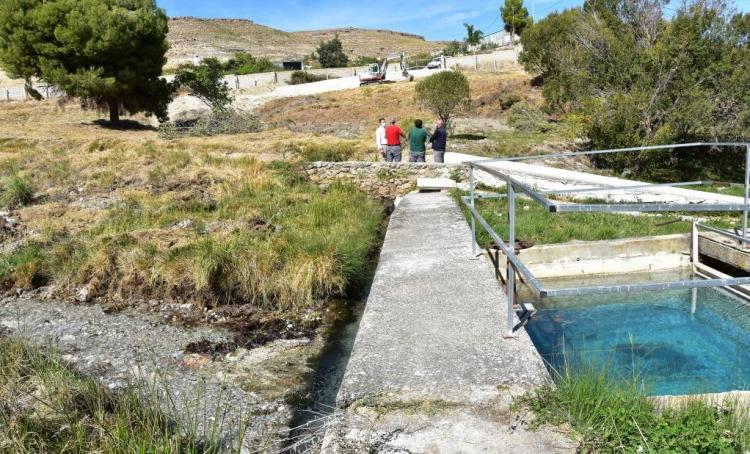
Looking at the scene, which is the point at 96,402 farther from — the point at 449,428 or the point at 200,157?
the point at 200,157

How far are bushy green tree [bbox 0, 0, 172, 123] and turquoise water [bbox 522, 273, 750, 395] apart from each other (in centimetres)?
2543

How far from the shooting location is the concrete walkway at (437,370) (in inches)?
122

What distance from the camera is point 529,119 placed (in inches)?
1067

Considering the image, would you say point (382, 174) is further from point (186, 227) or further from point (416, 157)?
point (186, 227)

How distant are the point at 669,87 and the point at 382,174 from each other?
9.76 meters

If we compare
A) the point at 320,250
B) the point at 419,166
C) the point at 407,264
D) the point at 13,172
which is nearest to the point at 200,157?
the point at 13,172

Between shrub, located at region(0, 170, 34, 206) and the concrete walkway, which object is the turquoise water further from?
shrub, located at region(0, 170, 34, 206)

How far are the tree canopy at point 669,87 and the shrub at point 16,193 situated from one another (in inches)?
617

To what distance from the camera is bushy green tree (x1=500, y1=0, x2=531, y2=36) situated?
6269 centimetres

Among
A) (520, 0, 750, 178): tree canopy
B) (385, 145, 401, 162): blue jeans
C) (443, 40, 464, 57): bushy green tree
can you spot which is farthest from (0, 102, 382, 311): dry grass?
(443, 40, 464, 57): bushy green tree

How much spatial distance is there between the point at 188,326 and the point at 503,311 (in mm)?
3925

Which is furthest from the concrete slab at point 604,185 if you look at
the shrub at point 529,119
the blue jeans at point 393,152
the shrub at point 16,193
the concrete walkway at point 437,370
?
the shrub at point 529,119

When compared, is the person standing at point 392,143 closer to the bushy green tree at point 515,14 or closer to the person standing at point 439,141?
the person standing at point 439,141

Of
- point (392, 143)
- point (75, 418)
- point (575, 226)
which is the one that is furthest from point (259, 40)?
point (75, 418)
